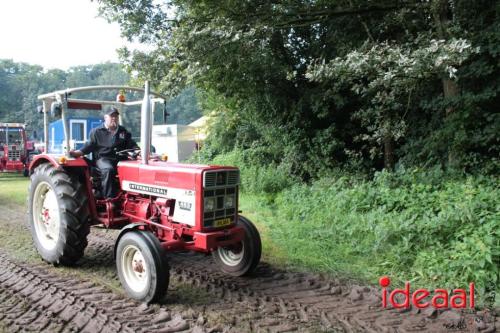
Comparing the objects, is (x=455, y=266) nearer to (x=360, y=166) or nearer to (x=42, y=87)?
(x=360, y=166)

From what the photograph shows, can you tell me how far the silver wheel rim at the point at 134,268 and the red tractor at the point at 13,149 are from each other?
16.3 meters

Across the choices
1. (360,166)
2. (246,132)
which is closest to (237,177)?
(360,166)

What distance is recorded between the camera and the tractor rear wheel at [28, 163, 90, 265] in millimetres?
4672

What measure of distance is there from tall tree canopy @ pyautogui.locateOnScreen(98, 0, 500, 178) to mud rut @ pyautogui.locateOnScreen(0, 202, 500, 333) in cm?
309

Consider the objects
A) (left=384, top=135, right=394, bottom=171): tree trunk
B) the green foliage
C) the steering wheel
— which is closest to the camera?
the green foliage

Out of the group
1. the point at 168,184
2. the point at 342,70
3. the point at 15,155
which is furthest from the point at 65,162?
the point at 15,155

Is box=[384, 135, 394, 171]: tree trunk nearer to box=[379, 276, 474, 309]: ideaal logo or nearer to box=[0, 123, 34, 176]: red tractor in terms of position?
box=[379, 276, 474, 309]: ideaal logo

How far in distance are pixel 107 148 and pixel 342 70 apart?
353 cm

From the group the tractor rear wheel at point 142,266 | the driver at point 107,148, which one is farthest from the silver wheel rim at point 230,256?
the driver at point 107,148

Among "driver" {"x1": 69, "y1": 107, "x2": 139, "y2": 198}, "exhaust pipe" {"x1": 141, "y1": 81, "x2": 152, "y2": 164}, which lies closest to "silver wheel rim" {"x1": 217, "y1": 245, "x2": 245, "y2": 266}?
"exhaust pipe" {"x1": 141, "y1": 81, "x2": 152, "y2": 164}

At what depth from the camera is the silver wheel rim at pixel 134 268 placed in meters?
3.96

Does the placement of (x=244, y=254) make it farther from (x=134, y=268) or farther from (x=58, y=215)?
(x=58, y=215)

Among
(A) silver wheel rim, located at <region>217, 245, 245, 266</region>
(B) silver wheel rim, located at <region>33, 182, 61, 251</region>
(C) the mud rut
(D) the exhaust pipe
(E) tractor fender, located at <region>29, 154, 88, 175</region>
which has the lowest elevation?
(C) the mud rut

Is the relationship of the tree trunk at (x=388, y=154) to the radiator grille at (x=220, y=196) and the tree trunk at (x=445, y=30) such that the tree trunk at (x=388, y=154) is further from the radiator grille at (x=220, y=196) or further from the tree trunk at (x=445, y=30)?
the radiator grille at (x=220, y=196)
